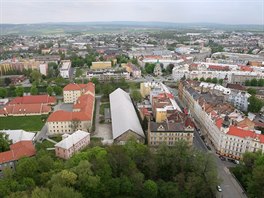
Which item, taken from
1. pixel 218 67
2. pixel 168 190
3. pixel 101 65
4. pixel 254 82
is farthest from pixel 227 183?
pixel 101 65

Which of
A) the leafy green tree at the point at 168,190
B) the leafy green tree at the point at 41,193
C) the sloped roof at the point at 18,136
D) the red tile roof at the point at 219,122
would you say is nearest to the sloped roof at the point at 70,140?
the sloped roof at the point at 18,136

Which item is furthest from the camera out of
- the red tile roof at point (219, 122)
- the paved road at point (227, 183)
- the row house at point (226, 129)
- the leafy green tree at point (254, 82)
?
the leafy green tree at point (254, 82)

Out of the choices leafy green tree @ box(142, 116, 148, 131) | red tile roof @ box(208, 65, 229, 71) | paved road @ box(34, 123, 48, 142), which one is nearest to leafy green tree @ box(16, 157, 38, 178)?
paved road @ box(34, 123, 48, 142)

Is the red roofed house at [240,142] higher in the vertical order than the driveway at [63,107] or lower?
higher

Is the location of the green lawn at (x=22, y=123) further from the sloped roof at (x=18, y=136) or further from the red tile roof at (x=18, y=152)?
the red tile roof at (x=18, y=152)

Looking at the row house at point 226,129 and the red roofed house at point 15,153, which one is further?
the row house at point 226,129

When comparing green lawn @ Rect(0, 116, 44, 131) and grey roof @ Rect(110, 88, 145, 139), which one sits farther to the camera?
green lawn @ Rect(0, 116, 44, 131)

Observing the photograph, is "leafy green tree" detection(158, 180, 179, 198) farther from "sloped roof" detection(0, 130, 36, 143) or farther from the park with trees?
"sloped roof" detection(0, 130, 36, 143)
